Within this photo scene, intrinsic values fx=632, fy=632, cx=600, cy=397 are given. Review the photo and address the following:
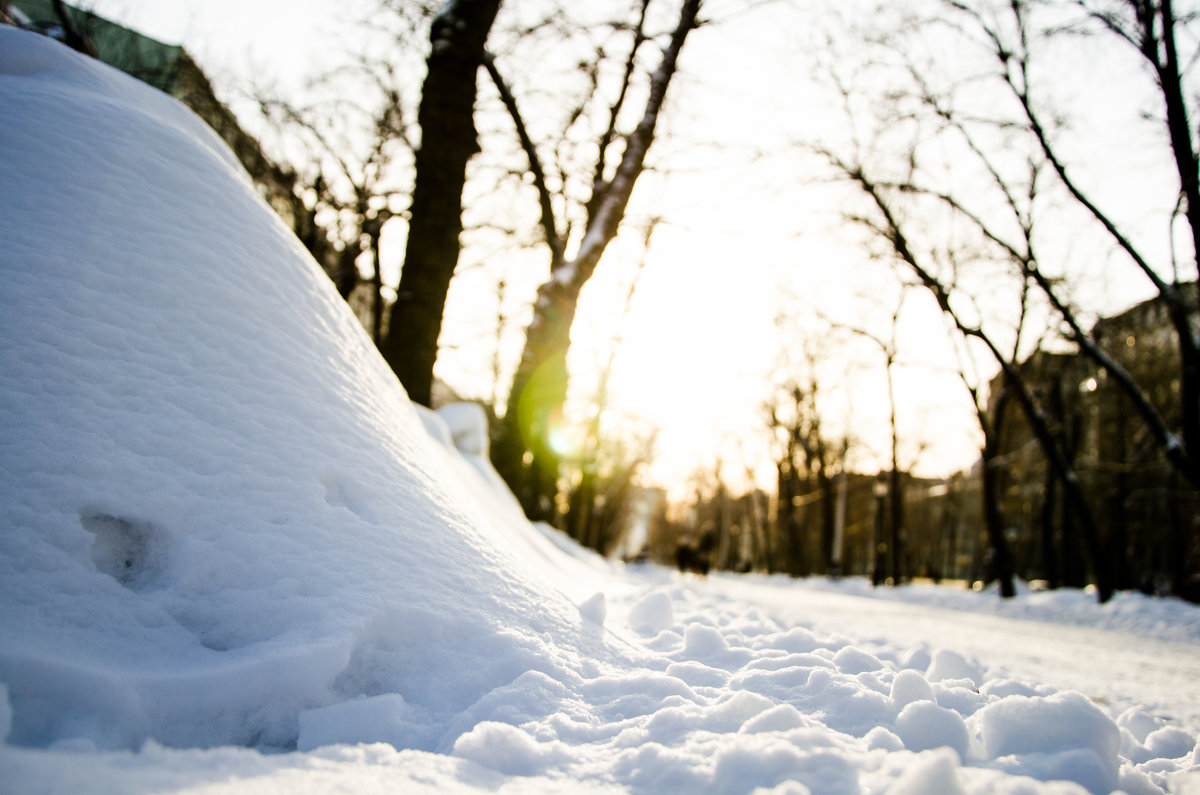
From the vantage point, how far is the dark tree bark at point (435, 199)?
17.0 ft

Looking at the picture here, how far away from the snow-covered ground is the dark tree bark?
2.59 metres

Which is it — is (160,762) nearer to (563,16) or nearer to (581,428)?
(563,16)

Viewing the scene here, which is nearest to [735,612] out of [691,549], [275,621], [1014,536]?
[275,621]

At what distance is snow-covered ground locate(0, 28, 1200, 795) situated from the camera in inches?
48.2

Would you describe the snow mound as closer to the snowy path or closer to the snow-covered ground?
the snow-covered ground

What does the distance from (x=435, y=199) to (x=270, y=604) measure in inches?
173

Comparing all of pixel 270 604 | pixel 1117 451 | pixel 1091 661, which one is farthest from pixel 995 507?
pixel 270 604

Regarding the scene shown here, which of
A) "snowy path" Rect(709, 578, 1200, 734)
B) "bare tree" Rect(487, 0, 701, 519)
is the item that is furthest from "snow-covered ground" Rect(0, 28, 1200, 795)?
"bare tree" Rect(487, 0, 701, 519)

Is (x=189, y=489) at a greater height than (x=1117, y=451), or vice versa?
(x=1117, y=451)

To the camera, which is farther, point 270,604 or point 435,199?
point 435,199

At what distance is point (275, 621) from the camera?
1487mm

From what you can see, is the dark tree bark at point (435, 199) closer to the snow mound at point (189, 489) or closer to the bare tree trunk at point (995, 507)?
the snow mound at point (189, 489)

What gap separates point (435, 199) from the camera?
5.30 m

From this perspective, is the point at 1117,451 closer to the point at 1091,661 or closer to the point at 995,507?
the point at 995,507
